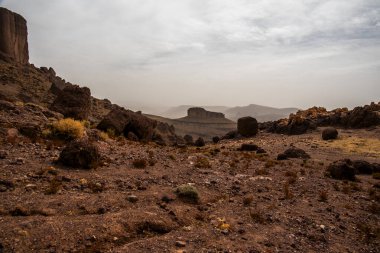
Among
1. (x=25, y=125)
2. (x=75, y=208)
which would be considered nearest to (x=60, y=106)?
(x=25, y=125)

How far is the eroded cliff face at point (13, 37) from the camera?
84.0m

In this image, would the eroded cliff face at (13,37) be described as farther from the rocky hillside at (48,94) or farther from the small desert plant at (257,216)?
the small desert plant at (257,216)

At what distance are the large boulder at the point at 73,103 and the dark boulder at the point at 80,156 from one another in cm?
1398

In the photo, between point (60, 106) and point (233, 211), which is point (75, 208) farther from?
point (60, 106)

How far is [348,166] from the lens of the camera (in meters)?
19.6

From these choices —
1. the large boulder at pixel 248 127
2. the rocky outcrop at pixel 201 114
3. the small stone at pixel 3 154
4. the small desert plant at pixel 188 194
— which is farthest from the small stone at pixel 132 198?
the rocky outcrop at pixel 201 114

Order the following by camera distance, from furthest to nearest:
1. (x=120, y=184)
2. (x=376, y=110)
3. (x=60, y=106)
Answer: (x=376, y=110) → (x=60, y=106) → (x=120, y=184)

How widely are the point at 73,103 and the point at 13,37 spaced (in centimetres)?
7285

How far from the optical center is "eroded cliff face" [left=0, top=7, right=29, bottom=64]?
83988mm

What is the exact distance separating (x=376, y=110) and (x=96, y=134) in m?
39.1

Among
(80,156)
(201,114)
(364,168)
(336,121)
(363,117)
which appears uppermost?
(201,114)

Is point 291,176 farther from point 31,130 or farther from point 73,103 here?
point 73,103

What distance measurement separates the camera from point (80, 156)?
1449 centimetres

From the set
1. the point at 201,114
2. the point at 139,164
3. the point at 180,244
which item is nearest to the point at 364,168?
the point at 139,164
